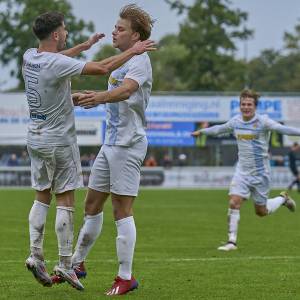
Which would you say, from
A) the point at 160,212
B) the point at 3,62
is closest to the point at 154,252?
the point at 160,212

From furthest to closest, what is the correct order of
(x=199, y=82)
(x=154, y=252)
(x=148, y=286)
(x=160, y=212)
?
(x=199, y=82) → (x=160, y=212) → (x=154, y=252) → (x=148, y=286)

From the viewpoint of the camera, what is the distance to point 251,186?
15180mm

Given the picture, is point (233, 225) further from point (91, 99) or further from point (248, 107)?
point (91, 99)

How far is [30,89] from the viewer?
29.0 feet

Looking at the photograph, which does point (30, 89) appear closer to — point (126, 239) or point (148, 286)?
point (126, 239)

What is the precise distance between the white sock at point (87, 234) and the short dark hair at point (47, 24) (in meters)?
1.80

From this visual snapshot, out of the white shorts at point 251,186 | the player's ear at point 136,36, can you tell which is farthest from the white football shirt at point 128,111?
the white shorts at point 251,186

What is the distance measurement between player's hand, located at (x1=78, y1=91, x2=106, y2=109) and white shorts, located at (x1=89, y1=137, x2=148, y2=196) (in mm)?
732

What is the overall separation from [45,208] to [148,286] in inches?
49.9

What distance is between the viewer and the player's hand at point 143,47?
852cm

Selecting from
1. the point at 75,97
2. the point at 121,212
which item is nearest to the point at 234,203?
the point at 121,212

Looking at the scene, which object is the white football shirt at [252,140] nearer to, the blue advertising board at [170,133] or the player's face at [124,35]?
the player's face at [124,35]

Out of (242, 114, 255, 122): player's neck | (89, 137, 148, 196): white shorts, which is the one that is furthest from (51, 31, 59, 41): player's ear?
(242, 114, 255, 122): player's neck

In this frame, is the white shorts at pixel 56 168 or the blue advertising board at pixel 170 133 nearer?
the white shorts at pixel 56 168
